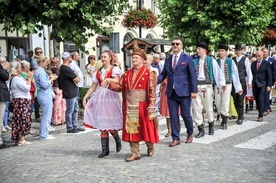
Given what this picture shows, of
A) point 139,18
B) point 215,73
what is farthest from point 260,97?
point 139,18

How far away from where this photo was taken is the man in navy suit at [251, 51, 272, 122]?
12188 millimetres

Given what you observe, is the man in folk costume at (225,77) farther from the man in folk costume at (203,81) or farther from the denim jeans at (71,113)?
the denim jeans at (71,113)

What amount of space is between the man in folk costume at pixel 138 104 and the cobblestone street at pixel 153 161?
0.40m

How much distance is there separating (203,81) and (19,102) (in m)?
3.91

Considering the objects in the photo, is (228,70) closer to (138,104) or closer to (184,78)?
(184,78)

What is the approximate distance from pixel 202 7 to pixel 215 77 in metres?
8.95

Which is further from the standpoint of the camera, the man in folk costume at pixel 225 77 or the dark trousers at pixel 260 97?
the dark trousers at pixel 260 97

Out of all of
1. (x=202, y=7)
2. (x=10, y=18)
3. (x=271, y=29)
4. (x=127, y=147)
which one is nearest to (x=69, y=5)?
(x=10, y=18)

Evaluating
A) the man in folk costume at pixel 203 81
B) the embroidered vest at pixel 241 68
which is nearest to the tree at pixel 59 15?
Answer: the man in folk costume at pixel 203 81

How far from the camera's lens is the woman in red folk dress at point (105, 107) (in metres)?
7.65

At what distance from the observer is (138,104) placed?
291 inches

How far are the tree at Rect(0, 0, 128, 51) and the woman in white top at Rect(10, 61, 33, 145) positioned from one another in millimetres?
1028

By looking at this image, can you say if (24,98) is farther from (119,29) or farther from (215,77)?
(119,29)

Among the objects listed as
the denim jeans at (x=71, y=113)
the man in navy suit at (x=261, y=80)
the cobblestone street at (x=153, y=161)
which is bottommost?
the cobblestone street at (x=153, y=161)
